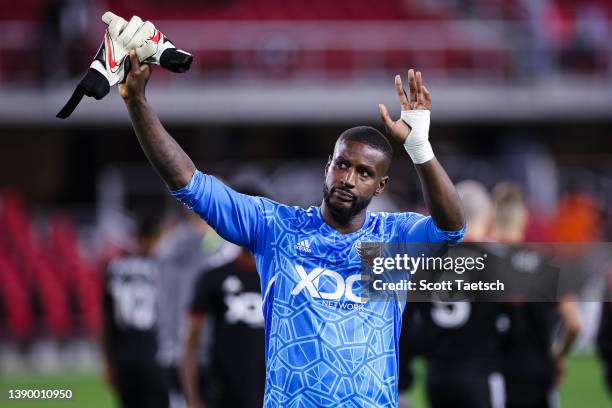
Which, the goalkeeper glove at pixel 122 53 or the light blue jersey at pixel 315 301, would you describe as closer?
the goalkeeper glove at pixel 122 53

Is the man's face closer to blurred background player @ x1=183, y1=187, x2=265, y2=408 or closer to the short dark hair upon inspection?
the short dark hair

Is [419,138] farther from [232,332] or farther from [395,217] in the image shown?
[232,332]

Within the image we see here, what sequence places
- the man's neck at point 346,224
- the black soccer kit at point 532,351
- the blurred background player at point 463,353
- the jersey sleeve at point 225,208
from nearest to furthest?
the jersey sleeve at point 225,208 → the man's neck at point 346,224 → the blurred background player at point 463,353 → the black soccer kit at point 532,351

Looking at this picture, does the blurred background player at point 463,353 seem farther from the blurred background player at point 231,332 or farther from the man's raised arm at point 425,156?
the man's raised arm at point 425,156

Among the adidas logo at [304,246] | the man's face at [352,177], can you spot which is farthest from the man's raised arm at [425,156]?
the adidas logo at [304,246]

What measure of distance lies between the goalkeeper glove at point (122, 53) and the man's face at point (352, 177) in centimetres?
75

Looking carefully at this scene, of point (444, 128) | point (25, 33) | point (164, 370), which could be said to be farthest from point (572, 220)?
point (164, 370)

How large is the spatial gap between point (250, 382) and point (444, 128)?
17.2 m

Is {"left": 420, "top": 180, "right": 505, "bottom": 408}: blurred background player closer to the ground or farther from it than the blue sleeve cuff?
closer to the ground

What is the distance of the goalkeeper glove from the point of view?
14.3 ft

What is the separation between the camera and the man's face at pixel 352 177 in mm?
4660

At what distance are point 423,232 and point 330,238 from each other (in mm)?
381

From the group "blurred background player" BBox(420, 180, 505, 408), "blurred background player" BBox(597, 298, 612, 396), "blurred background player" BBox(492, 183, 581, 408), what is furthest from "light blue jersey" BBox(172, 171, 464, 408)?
"blurred background player" BBox(597, 298, 612, 396)

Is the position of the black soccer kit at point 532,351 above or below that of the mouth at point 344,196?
below
